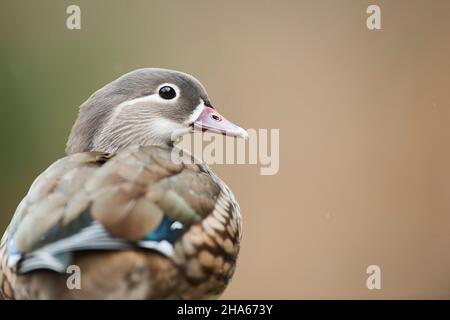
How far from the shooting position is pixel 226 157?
141cm

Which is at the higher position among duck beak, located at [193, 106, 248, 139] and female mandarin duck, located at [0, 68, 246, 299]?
duck beak, located at [193, 106, 248, 139]

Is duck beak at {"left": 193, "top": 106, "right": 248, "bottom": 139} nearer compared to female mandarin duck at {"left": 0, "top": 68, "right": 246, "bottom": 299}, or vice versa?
female mandarin duck at {"left": 0, "top": 68, "right": 246, "bottom": 299}

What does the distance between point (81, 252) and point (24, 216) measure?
0.43 feet

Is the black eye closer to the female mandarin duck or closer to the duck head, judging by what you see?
the duck head

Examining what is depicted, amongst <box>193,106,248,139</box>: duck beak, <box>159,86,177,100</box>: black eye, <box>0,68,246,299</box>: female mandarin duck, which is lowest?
<box>0,68,246,299</box>: female mandarin duck

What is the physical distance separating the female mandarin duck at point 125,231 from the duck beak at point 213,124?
0.12 metres

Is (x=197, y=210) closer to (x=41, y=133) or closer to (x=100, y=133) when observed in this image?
(x=100, y=133)

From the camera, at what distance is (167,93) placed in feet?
3.99

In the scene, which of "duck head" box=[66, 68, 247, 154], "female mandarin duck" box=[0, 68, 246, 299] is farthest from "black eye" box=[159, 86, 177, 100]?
"female mandarin duck" box=[0, 68, 246, 299]

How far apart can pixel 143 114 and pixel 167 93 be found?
6cm

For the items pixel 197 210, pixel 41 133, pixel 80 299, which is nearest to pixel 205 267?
pixel 197 210

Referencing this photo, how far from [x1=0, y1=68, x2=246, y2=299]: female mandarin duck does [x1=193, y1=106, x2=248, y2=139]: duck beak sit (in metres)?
0.12

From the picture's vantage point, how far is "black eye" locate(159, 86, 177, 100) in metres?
1.21

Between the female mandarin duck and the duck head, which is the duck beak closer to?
the duck head
